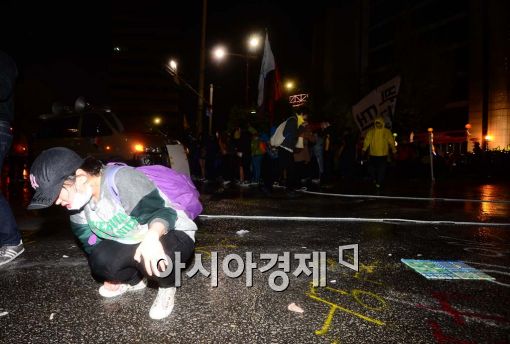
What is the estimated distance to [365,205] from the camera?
7910 millimetres

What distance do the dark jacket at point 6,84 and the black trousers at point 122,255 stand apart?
2.08 meters

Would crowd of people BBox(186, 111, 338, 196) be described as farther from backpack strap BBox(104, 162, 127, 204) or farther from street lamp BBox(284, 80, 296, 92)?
street lamp BBox(284, 80, 296, 92)

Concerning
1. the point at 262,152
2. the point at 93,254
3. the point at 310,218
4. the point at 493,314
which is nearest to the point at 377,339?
the point at 493,314

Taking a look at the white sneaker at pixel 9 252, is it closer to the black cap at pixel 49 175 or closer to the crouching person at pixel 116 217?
the crouching person at pixel 116 217

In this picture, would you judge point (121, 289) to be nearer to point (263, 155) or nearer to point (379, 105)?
point (263, 155)

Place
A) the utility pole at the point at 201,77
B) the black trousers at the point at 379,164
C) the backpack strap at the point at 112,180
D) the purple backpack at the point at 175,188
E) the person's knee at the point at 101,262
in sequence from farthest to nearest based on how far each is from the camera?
the utility pole at the point at 201,77 < the black trousers at the point at 379,164 < the person's knee at the point at 101,262 < the purple backpack at the point at 175,188 < the backpack strap at the point at 112,180

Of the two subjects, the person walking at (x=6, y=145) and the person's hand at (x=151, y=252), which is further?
the person walking at (x=6, y=145)

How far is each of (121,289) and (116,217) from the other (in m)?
0.80

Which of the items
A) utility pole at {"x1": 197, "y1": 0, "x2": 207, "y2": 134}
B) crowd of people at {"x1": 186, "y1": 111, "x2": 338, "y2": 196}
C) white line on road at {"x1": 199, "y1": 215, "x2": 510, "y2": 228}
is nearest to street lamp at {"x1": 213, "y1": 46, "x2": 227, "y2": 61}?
utility pole at {"x1": 197, "y1": 0, "x2": 207, "y2": 134}

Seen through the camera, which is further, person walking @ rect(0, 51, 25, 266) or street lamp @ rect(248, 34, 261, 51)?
street lamp @ rect(248, 34, 261, 51)

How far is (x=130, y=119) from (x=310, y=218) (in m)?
132

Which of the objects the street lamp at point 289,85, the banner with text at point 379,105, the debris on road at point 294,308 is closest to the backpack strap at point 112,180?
the debris on road at point 294,308

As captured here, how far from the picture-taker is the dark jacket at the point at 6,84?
156 inches

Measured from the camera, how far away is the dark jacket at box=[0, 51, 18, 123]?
13.0 ft
